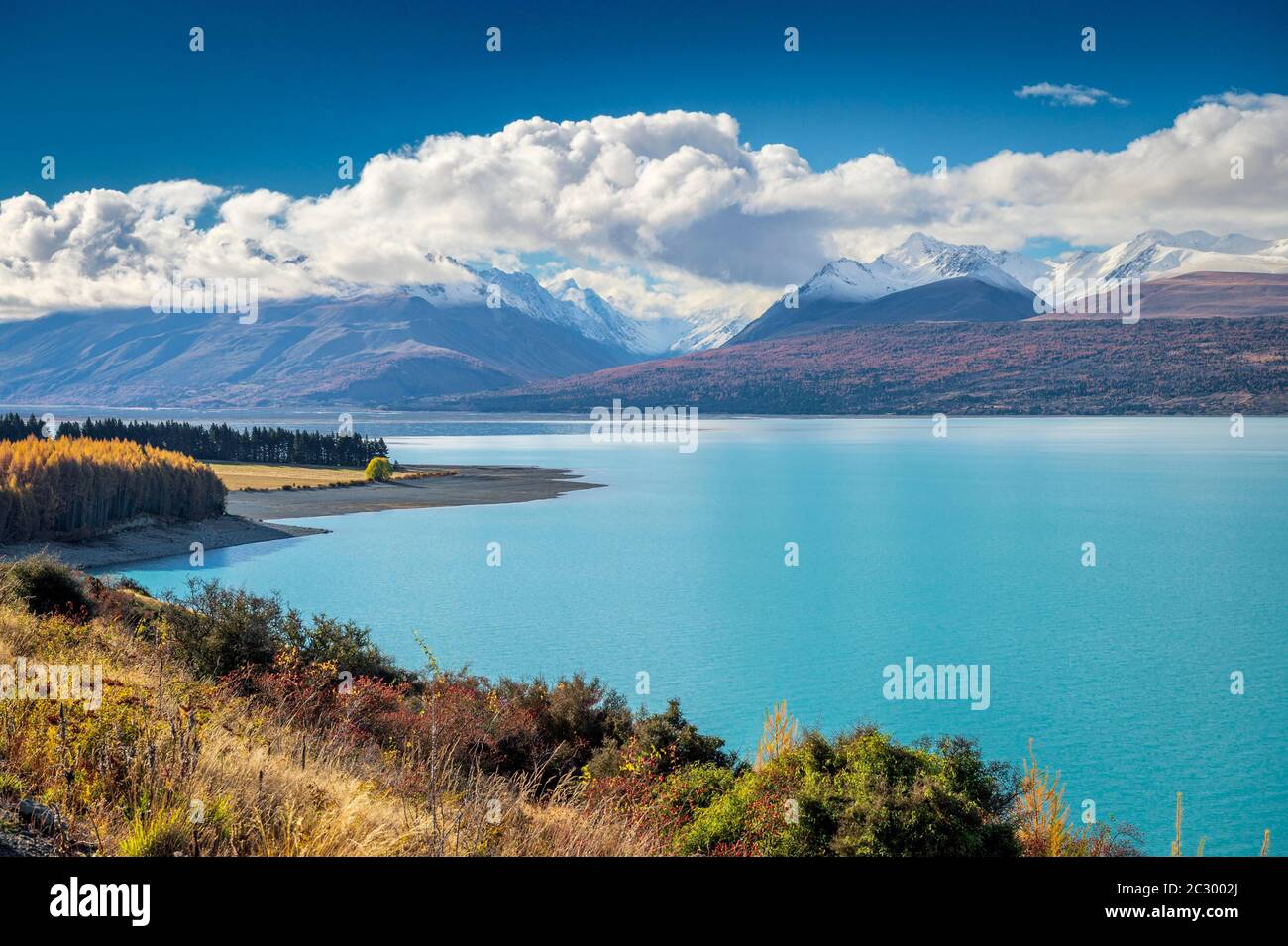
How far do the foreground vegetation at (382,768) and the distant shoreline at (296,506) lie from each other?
30.0 metres

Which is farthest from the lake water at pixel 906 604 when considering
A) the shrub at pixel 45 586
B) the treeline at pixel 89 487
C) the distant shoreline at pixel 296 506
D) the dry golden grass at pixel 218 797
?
the dry golden grass at pixel 218 797

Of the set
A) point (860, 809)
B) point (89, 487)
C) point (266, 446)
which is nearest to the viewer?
point (860, 809)

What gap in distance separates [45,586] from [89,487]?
4675 cm

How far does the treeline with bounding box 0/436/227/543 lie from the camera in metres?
55.8

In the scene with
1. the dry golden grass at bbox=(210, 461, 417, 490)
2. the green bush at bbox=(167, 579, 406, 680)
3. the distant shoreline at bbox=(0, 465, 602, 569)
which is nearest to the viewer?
the green bush at bbox=(167, 579, 406, 680)

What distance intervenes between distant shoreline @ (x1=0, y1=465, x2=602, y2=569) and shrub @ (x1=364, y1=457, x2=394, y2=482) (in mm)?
1384

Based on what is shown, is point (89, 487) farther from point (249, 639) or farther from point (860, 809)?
point (860, 809)

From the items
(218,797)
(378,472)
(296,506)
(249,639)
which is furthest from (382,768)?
(378,472)

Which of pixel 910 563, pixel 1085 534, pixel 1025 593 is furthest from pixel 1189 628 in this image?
pixel 1085 534

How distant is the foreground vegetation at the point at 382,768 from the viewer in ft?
18.6

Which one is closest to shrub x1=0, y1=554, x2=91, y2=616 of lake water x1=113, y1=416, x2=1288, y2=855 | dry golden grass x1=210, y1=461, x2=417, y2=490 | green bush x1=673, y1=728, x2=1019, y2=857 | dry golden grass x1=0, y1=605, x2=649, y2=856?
dry golden grass x1=0, y1=605, x2=649, y2=856

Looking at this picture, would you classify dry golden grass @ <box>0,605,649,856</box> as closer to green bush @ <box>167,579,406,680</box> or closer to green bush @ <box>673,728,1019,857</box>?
green bush @ <box>673,728,1019,857</box>

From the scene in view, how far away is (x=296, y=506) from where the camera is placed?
266 ft
